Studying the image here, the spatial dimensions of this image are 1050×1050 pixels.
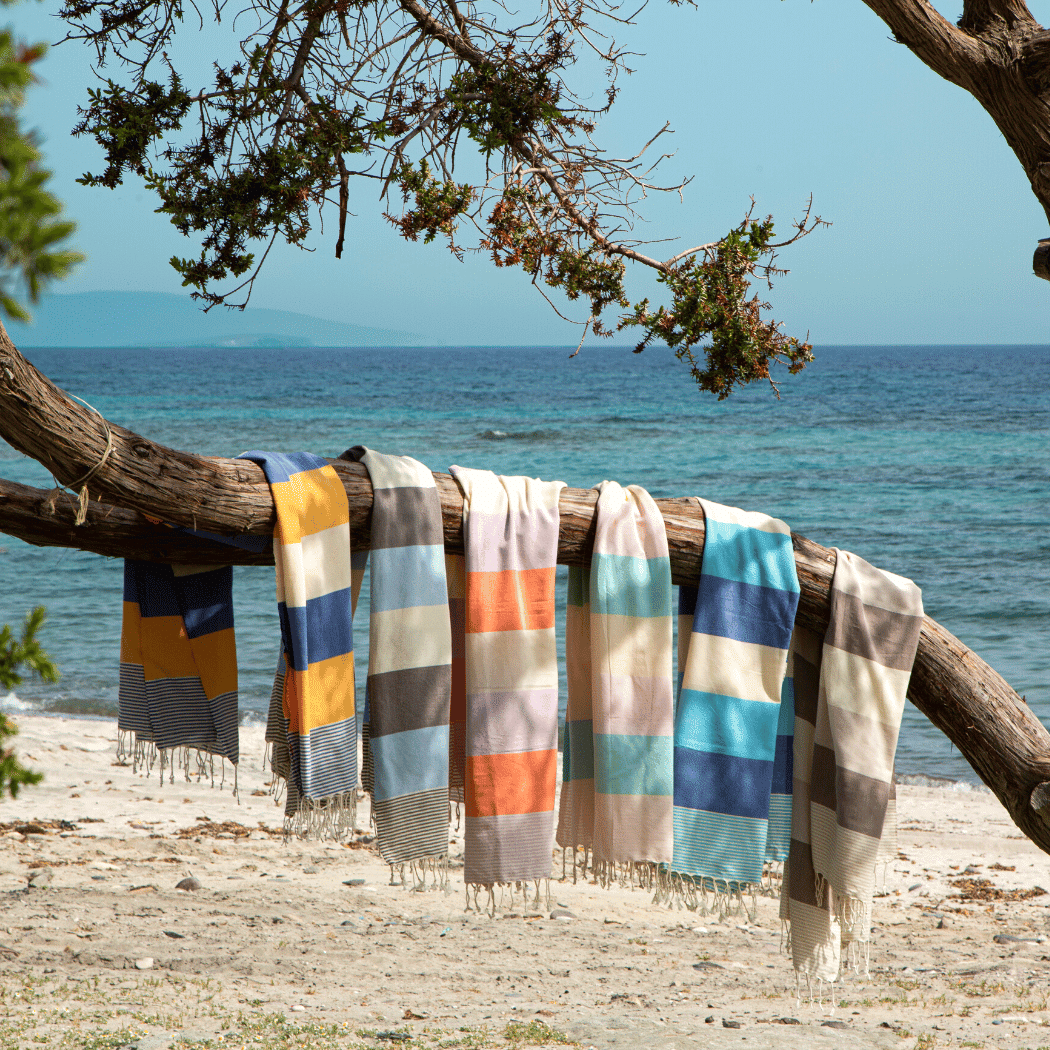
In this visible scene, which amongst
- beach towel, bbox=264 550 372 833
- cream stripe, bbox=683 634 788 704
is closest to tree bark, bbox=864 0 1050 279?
cream stripe, bbox=683 634 788 704

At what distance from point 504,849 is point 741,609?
0.90 m

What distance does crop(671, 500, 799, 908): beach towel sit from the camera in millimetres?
2729

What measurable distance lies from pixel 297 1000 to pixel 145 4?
163 inches

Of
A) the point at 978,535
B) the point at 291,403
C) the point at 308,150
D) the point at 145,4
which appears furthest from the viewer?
the point at 291,403

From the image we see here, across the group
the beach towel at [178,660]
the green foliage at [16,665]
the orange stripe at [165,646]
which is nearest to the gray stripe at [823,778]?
the beach towel at [178,660]

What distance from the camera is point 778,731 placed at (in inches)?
117

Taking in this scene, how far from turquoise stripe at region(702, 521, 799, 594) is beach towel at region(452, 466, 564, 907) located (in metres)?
0.45

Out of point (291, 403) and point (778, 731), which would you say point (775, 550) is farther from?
point (291, 403)

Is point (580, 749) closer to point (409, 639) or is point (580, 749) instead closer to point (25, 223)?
point (409, 639)

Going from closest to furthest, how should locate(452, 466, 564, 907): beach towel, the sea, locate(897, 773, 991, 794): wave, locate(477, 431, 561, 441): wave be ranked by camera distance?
locate(452, 466, 564, 907): beach towel < locate(897, 773, 991, 794): wave < the sea < locate(477, 431, 561, 441): wave

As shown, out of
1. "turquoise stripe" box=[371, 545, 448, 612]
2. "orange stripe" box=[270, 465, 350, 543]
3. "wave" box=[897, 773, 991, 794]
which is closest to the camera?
"orange stripe" box=[270, 465, 350, 543]

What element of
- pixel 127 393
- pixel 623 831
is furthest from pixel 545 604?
pixel 127 393

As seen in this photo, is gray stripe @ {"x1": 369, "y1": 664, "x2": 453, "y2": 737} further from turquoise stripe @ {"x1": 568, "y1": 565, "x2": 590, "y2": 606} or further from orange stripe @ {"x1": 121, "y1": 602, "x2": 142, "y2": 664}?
orange stripe @ {"x1": 121, "y1": 602, "x2": 142, "y2": 664}

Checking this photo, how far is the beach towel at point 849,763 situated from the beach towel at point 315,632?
4.29ft
